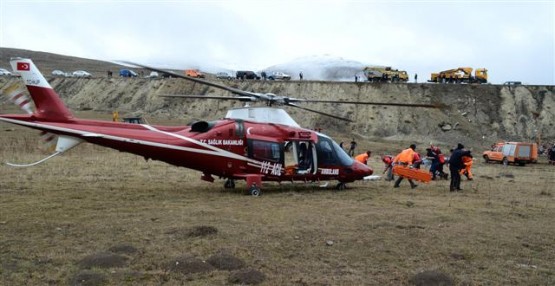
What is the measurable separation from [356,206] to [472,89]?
51683 mm

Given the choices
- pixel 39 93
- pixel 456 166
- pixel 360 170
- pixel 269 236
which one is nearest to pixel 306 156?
pixel 360 170

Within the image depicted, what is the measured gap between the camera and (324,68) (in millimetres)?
105438

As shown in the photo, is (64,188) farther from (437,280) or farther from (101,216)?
(437,280)

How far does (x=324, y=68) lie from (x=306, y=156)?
299 ft

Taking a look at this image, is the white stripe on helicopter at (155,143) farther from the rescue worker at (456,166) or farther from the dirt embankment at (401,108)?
the dirt embankment at (401,108)

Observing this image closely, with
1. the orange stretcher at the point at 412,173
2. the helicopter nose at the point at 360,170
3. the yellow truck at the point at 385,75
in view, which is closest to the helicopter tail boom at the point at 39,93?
the helicopter nose at the point at 360,170

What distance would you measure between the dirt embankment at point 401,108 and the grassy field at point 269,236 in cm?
3892

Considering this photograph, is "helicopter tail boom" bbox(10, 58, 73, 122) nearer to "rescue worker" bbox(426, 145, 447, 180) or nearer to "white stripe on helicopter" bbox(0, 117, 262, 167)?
"white stripe on helicopter" bbox(0, 117, 262, 167)

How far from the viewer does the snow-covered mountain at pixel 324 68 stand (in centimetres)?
9644

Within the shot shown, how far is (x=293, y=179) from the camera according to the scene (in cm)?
1580

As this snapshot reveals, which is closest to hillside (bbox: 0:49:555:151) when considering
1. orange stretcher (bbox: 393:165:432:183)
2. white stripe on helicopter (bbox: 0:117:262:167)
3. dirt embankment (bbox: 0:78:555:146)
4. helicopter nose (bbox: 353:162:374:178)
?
dirt embankment (bbox: 0:78:555:146)

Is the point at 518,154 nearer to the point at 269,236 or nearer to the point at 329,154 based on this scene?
the point at 329,154

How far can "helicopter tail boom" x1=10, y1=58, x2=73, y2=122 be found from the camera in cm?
1335

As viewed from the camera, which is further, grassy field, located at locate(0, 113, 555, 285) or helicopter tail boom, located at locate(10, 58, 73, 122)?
helicopter tail boom, located at locate(10, 58, 73, 122)
